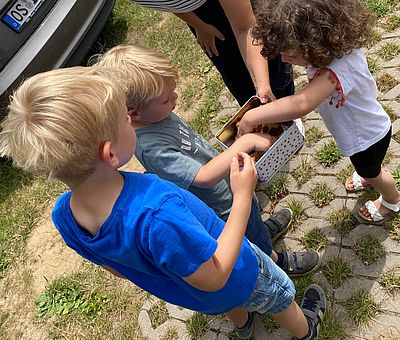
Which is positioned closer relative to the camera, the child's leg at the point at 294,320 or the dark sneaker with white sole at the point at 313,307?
the child's leg at the point at 294,320

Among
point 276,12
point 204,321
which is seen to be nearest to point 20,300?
point 204,321

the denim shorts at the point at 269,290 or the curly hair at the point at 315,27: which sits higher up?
the curly hair at the point at 315,27

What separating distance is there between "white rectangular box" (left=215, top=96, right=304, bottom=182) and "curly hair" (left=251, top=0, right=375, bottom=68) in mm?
289

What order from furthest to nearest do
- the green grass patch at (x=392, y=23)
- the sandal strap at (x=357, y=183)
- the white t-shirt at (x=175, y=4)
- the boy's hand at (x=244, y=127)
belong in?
the green grass patch at (x=392, y=23), the sandal strap at (x=357, y=183), the white t-shirt at (x=175, y=4), the boy's hand at (x=244, y=127)

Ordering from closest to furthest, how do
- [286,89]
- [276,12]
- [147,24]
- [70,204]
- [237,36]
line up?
[70,204]
[276,12]
[237,36]
[286,89]
[147,24]

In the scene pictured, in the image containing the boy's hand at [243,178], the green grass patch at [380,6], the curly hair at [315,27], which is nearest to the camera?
the boy's hand at [243,178]

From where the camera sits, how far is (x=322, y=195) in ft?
9.52

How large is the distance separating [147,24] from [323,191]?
2966 millimetres

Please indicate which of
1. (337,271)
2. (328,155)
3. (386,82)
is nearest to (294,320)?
(337,271)

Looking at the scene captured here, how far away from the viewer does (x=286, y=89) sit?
9.21 ft

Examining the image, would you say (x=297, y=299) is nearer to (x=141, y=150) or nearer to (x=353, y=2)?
(x=141, y=150)

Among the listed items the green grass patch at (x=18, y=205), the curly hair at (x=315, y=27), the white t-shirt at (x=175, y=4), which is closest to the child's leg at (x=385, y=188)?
the curly hair at (x=315, y=27)

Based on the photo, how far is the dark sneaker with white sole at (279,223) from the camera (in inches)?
112

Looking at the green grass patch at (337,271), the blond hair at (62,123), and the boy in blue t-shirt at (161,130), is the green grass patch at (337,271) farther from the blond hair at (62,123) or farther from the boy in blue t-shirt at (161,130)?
the blond hair at (62,123)
